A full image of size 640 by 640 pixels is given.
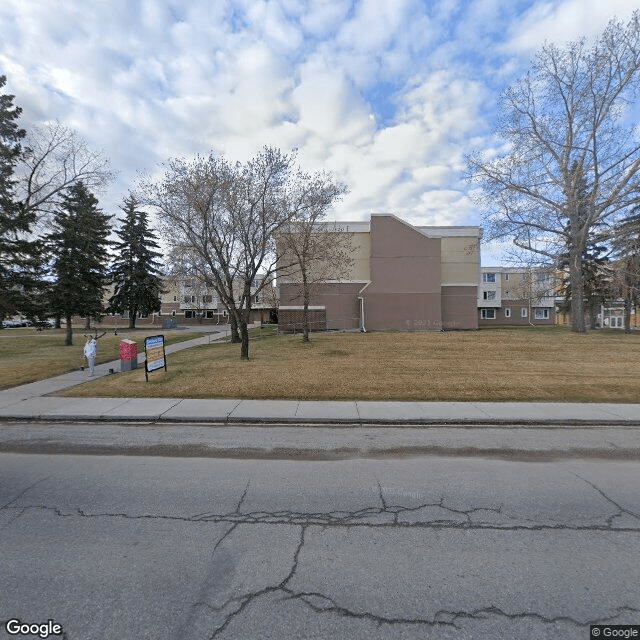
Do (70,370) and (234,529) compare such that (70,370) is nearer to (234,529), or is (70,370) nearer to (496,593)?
(234,529)

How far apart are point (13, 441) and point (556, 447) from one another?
29.6ft

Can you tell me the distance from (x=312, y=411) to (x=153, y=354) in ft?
19.6

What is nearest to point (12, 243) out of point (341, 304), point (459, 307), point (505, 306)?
point (341, 304)

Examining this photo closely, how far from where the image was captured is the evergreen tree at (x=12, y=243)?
57.8 ft

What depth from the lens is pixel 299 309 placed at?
2978cm

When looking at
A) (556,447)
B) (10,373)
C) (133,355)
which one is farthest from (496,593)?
(10,373)

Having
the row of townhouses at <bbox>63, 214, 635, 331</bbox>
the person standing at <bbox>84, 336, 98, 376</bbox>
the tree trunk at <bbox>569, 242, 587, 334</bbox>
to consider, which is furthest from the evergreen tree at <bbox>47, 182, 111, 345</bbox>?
the tree trunk at <bbox>569, 242, 587, 334</bbox>

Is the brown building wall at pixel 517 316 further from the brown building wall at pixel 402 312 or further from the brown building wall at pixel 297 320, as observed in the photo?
the brown building wall at pixel 297 320

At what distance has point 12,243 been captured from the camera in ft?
59.8

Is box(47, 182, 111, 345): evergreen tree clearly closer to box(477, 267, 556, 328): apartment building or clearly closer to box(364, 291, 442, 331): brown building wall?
box(364, 291, 442, 331): brown building wall

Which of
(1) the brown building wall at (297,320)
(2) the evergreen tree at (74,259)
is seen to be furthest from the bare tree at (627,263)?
(2) the evergreen tree at (74,259)

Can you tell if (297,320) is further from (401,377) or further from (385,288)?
(401,377)

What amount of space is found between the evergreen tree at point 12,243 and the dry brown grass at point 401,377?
1186 cm

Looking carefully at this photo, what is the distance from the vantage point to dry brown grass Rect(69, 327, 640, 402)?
345 inches
